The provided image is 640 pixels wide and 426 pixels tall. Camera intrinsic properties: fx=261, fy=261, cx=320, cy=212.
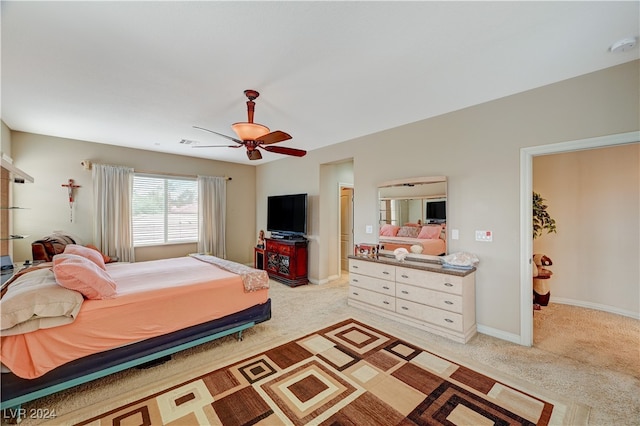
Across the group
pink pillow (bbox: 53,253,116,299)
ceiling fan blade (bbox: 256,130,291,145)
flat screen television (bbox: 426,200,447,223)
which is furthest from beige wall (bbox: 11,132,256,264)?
flat screen television (bbox: 426,200,447,223)

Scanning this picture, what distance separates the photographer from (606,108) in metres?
2.40

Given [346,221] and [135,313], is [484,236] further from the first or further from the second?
[135,313]

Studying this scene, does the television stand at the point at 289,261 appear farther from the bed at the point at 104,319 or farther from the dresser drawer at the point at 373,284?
the bed at the point at 104,319

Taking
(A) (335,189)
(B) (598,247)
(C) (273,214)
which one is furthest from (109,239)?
(B) (598,247)

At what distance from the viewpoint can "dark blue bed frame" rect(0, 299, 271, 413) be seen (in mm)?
1825

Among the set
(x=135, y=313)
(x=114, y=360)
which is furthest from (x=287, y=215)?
(x=114, y=360)

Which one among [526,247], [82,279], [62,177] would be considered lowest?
[82,279]

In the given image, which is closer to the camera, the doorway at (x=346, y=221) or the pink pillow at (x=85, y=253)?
the pink pillow at (x=85, y=253)

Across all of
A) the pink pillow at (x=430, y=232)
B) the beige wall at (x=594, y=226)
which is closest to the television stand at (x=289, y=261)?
the pink pillow at (x=430, y=232)

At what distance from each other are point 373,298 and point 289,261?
208cm

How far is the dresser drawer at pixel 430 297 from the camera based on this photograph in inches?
116

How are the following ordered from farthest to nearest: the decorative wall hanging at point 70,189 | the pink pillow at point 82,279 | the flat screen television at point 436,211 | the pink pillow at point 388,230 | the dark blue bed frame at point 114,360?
1. the decorative wall hanging at point 70,189
2. the pink pillow at point 388,230
3. the flat screen television at point 436,211
4. the pink pillow at point 82,279
5. the dark blue bed frame at point 114,360

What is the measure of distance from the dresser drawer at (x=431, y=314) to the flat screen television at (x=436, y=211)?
1.16 metres

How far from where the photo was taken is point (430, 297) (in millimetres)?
3146
